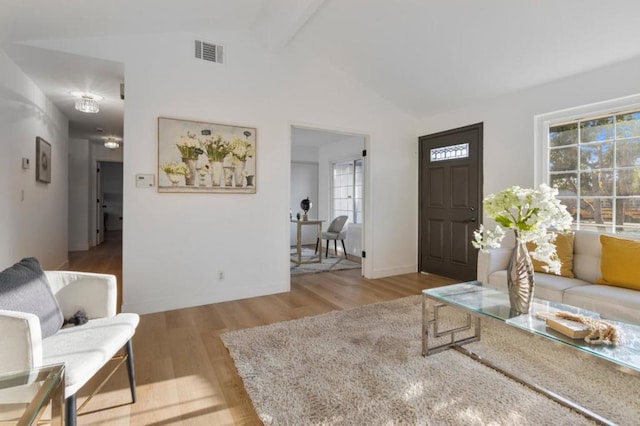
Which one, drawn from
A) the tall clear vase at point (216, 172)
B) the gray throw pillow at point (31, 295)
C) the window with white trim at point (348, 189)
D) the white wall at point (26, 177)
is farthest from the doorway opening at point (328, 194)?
the gray throw pillow at point (31, 295)

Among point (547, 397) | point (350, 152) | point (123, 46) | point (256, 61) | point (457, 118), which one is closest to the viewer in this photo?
point (547, 397)

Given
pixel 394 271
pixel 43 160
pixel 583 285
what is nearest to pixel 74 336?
pixel 583 285

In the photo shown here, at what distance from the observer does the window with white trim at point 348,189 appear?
6.35 m

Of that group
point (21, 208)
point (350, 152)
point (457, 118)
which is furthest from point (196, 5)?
point (350, 152)

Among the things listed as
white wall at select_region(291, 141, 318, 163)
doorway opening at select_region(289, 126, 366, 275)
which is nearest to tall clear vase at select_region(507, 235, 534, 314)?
doorway opening at select_region(289, 126, 366, 275)

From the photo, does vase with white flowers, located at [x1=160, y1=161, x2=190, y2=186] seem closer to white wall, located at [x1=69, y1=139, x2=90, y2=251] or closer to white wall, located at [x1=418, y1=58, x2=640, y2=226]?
white wall, located at [x1=418, y1=58, x2=640, y2=226]

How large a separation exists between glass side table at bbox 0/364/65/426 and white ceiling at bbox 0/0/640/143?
8.13ft

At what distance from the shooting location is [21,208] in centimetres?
329

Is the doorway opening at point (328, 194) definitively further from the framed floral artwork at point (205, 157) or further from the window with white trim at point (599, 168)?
the window with white trim at point (599, 168)

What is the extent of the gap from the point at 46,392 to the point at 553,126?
4.35 metres

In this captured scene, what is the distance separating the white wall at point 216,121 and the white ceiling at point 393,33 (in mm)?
212

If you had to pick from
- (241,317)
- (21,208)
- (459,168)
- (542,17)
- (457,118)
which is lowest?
(241,317)

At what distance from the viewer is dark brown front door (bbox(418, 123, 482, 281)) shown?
4.05 m

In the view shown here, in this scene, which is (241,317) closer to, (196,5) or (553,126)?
(196,5)
